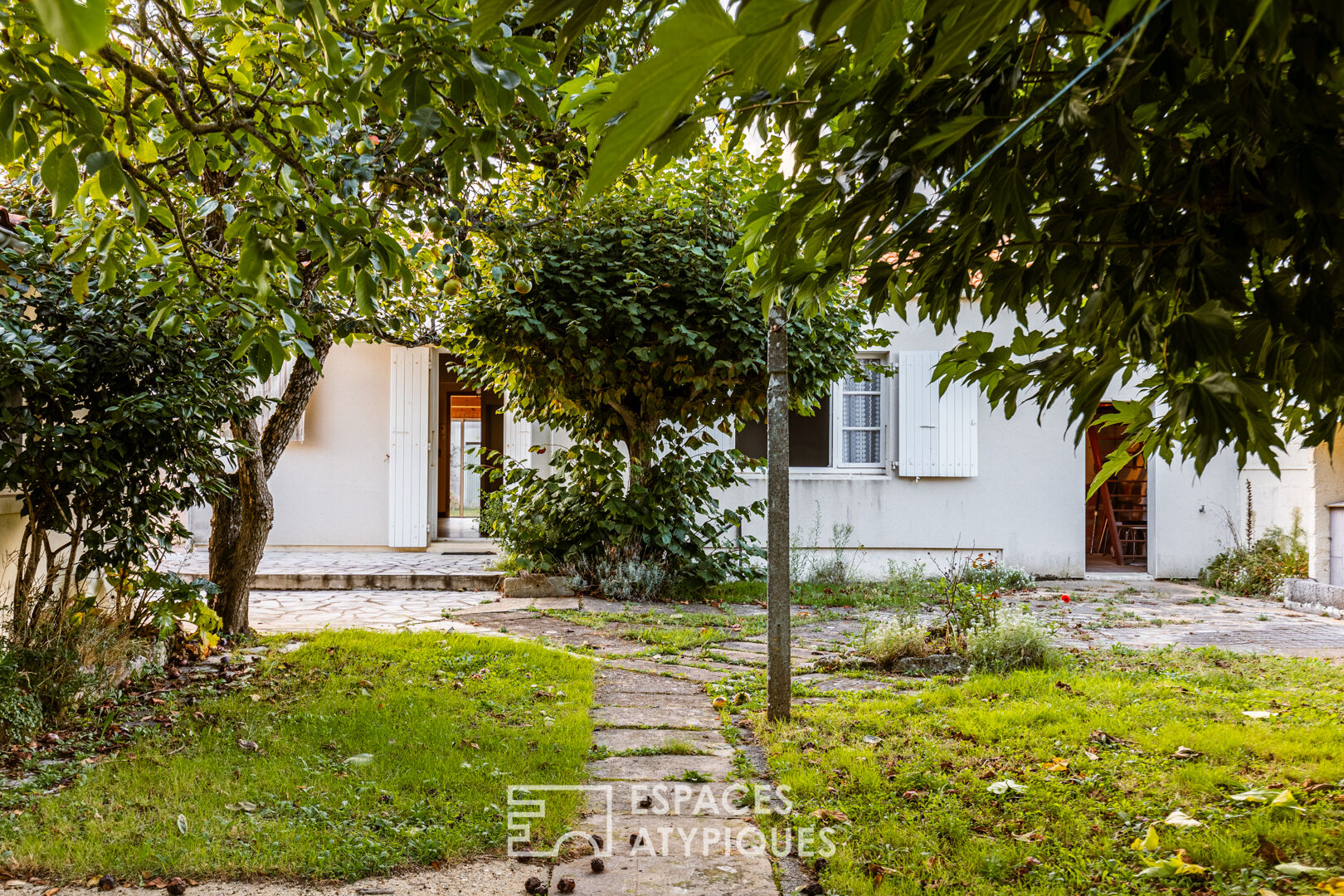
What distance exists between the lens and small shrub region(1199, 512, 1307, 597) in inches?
324

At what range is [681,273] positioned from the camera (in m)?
6.82

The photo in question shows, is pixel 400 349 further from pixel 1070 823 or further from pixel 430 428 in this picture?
pixel 1070 823

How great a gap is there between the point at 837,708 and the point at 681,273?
4.04 m

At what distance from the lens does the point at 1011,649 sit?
4844 mm

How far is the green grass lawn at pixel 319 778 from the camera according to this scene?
233 cm

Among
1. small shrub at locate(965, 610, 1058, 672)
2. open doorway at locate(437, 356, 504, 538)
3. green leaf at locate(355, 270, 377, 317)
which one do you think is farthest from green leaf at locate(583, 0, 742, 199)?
open doorway at locate(437, 356, 504, 538)

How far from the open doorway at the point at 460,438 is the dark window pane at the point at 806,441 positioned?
3.27 m

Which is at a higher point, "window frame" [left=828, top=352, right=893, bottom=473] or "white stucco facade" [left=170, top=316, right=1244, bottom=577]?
"window frame" [left=828, top=352, right=893, bottom=473]

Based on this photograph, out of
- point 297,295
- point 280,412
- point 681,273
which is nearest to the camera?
point 297,295

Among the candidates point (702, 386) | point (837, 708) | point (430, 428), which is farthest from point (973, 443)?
point (430, 428)

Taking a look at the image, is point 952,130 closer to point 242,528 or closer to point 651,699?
point 651,699

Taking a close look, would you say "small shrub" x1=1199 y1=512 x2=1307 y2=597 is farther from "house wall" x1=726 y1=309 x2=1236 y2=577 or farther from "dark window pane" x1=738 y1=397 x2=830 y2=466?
"dark window pane" x1=738 y1=397 x2=830 y2=466

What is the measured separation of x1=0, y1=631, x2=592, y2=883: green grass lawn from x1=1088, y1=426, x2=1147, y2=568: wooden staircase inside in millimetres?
8902

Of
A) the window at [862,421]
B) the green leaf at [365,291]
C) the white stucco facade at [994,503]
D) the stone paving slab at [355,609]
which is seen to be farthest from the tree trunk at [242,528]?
the window at [862,421]
